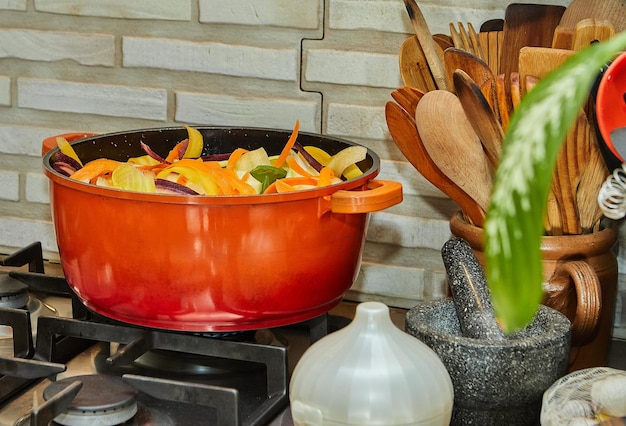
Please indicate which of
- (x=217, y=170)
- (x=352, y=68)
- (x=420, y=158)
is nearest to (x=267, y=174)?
(x=217, y=170)

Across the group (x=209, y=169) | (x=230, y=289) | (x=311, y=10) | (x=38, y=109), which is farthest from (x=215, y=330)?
(x=38, y=109)

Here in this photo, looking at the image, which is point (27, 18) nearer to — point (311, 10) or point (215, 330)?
point (311, 10)

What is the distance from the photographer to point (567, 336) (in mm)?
755

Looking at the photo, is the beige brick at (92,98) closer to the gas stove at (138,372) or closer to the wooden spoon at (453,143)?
the gas stove at (138,372)

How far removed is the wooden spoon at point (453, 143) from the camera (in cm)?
87

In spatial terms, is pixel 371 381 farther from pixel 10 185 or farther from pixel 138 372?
pixel 10 185

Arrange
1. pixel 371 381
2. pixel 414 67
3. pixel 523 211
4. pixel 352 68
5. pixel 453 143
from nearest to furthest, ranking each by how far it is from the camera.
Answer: pixel 523 211, pixel 371 381, pixel 453 143, pixel 414 67, pixel 352 68

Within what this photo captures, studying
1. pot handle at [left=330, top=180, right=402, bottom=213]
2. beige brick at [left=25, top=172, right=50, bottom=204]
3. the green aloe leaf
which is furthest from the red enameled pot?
the green aloe leaf

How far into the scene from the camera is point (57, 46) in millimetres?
1267

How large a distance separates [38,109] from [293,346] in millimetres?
605

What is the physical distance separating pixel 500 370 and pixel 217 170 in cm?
37

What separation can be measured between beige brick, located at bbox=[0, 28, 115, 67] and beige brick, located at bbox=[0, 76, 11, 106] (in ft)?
0.13

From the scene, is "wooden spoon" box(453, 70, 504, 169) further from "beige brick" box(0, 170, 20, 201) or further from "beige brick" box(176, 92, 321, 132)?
"beige brick" box(0, 170, 20, 201)

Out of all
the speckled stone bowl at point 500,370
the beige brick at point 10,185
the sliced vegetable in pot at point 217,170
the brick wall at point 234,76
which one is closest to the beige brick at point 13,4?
the brick wall at point 234,76
